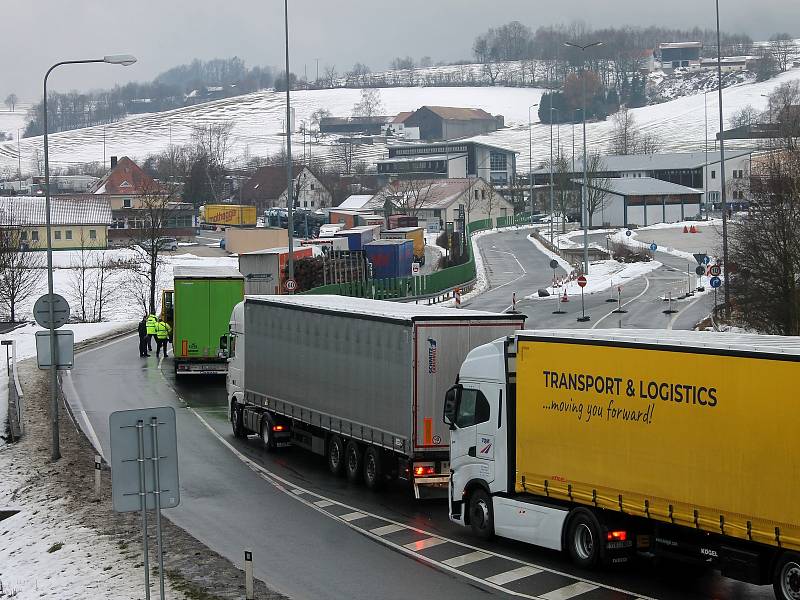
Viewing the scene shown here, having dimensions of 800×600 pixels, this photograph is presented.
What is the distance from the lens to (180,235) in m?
118

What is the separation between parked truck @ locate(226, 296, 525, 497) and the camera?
64.4 feet

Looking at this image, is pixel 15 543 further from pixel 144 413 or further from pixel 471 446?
pixel 144 413

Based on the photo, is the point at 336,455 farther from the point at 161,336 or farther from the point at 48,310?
the point at 161,336

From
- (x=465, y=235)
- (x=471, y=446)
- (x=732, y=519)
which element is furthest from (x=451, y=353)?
(x=465, y=235)

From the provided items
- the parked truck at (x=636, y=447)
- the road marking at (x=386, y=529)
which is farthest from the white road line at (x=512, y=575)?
the road marking at (x=386, y=529)

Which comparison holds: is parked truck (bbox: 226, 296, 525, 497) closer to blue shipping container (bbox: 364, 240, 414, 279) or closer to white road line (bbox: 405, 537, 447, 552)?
white road line (bbox: 405, 537, 447, 552)

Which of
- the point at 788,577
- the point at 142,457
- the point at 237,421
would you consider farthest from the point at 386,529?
the point at 237,421

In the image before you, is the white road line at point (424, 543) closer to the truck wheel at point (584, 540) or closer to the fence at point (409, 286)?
the truck wheel at point (584, 540)

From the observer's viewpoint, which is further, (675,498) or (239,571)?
(239,571)

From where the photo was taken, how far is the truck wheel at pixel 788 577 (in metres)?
12.7

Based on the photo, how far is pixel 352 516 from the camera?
19547 mm

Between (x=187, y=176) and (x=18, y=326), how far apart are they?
10144 centimetres

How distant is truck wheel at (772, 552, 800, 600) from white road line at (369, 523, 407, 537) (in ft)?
22.4

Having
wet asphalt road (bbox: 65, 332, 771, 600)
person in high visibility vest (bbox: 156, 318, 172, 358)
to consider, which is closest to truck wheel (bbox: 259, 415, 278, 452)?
wet asphalt road (bbox: 65, 332, 771, 600)
